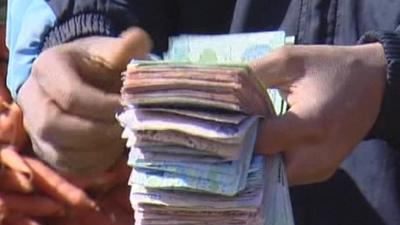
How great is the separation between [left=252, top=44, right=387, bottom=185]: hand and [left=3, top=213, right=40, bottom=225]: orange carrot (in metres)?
1.40

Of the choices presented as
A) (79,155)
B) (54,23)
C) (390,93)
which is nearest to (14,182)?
(54,23)

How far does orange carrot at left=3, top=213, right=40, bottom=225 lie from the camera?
225 centimetres

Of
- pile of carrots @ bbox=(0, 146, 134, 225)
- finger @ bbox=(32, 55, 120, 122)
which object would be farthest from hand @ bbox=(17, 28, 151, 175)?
pile of carrots @ bbox=(0, 146, 134, 225)

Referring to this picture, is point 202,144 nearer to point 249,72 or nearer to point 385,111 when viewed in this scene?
point 249,72

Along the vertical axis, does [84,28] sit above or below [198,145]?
above

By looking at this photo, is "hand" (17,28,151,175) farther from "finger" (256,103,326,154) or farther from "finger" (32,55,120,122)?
"finger" (256,103,326,154)

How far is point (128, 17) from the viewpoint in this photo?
3.82 ft

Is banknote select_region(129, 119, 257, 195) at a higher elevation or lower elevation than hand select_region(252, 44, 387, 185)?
lower

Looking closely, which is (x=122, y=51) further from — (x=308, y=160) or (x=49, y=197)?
(x=49, y=197)

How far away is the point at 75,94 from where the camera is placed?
1.01 m

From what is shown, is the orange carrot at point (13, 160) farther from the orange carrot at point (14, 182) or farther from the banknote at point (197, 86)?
the banknote at point (197, 86)

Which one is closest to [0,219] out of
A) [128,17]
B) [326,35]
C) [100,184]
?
[100,184]

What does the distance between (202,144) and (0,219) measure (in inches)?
57.8

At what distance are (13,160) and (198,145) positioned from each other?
1.48 metres
